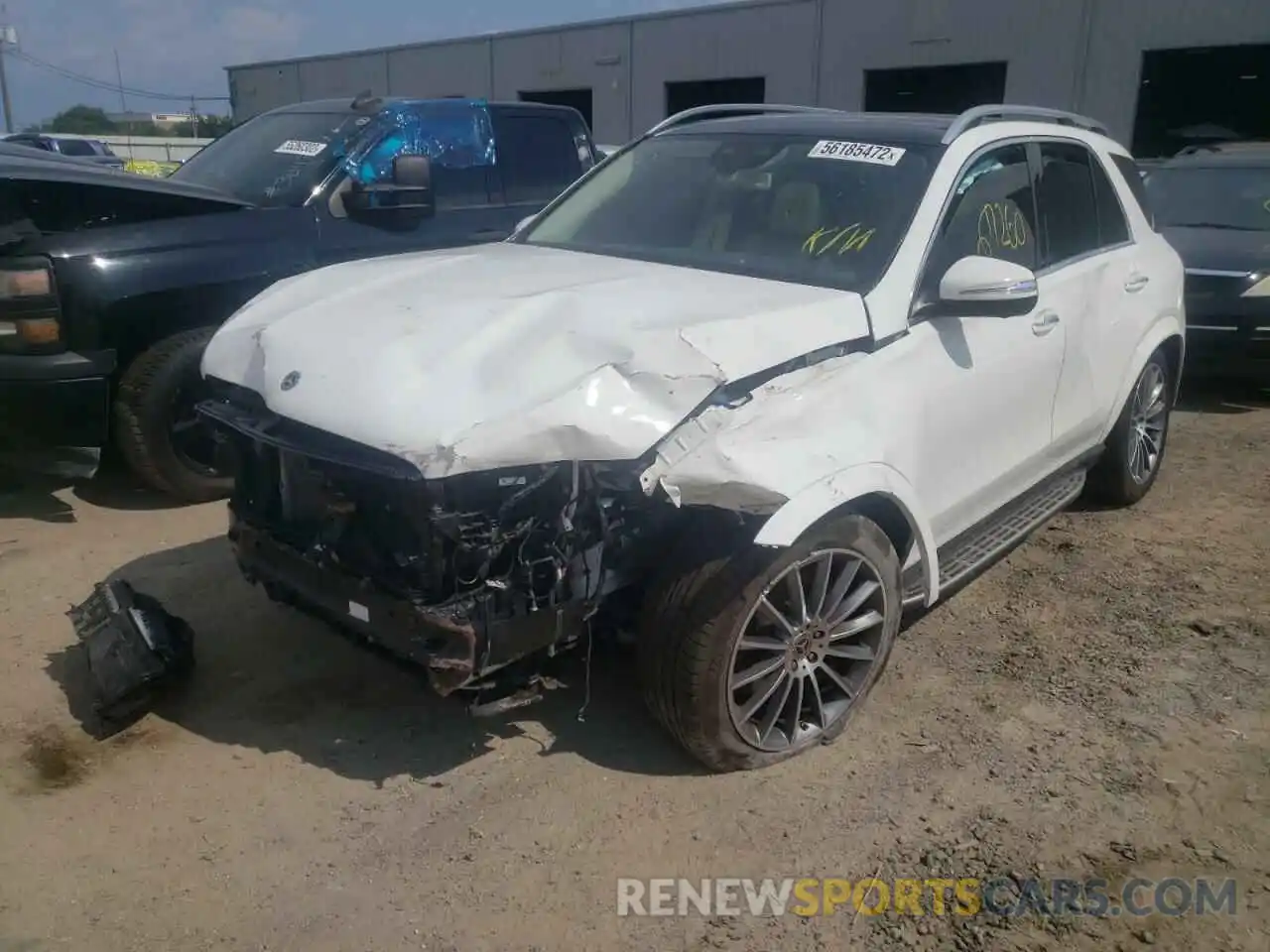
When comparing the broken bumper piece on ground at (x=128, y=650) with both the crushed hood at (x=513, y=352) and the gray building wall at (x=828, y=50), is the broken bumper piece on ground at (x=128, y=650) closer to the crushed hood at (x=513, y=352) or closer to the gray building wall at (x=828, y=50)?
the crushed hood at (x=513, y=352)

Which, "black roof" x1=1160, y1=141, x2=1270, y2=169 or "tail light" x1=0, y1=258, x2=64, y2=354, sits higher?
"black roof" x1=1160, y1=141, x2=1270, y2=169

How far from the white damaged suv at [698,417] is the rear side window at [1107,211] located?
0.62 meters

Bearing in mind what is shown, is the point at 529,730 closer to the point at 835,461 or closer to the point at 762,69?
the point at 835,461

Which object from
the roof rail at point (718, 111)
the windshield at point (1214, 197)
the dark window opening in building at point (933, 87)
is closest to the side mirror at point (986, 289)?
the roof rail at point (718, 111)

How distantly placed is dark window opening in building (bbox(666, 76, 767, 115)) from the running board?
24204 mm

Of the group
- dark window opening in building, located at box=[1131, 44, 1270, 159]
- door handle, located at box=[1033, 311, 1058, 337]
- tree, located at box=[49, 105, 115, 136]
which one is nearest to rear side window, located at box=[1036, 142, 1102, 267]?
door handle, located at box=[1033, 311, 1058, 337]

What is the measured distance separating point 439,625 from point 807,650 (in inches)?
46.4

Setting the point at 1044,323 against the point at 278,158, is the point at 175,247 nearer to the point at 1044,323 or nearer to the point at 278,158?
the point at 278,158

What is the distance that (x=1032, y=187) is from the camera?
4.24 meters

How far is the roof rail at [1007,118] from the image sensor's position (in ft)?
12.6

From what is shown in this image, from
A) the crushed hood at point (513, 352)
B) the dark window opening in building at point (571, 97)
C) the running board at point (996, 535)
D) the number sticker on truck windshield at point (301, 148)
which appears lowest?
the running board at point (996, 535)

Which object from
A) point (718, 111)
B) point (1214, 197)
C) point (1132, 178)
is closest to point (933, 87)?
point (1214, 197)

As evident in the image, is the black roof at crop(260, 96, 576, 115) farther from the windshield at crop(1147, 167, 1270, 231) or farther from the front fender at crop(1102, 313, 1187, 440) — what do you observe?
the windshield at crop(1147, 167, 1270, 231)

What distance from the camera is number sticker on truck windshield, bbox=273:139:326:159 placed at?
5891mm
